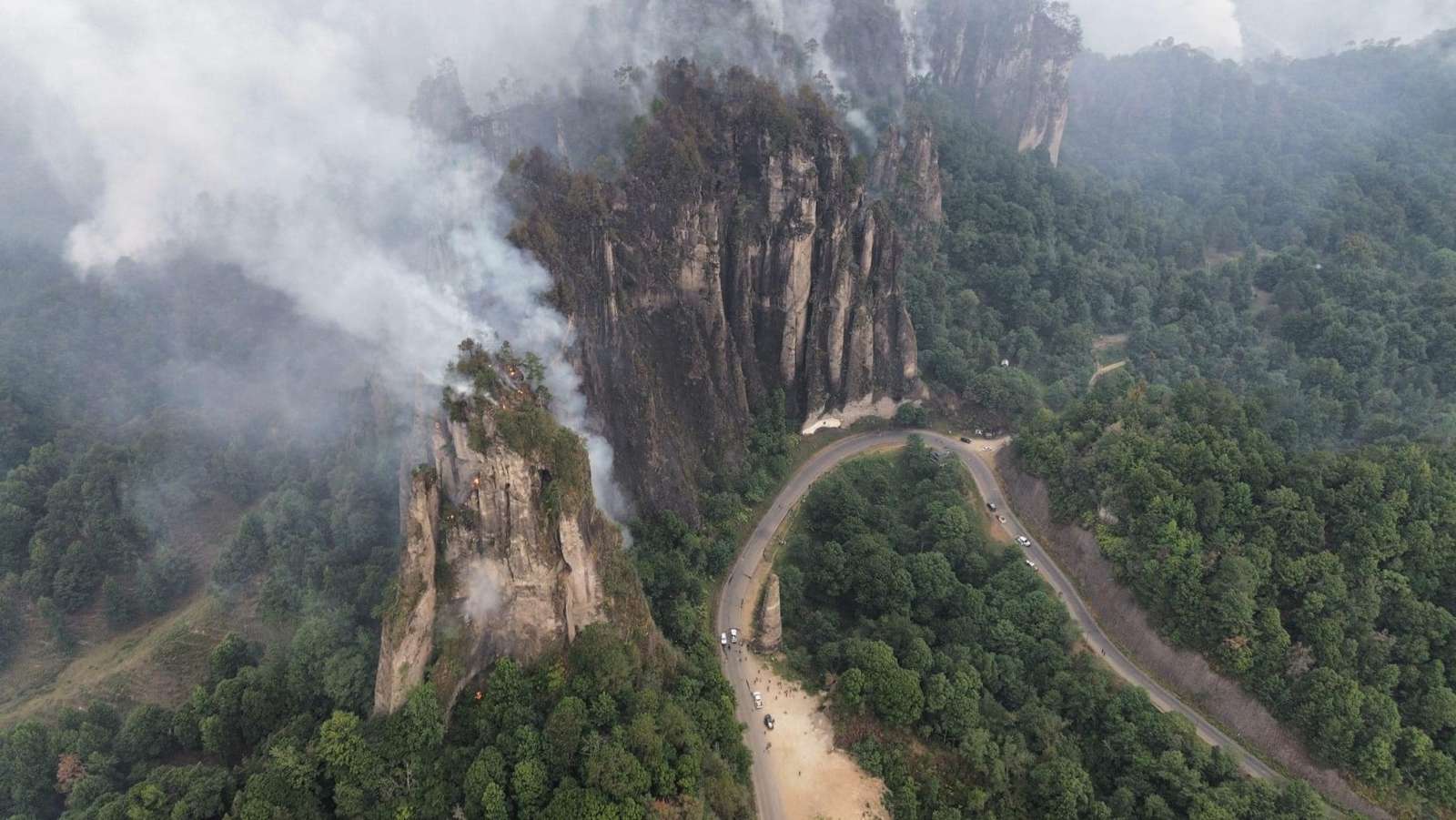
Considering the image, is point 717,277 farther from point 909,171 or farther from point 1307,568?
point 909,171

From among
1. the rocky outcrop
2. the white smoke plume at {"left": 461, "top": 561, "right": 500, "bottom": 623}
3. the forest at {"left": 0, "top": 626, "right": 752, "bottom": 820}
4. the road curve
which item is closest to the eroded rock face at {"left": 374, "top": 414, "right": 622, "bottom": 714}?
the white smoke plume at {"left": 461, "top": 561, "right": 500, "bottom": 623}

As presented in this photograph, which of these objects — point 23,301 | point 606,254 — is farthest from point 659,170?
point 23,301

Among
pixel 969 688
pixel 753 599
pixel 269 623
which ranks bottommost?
pixel 969 688

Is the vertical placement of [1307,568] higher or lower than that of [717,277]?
lower

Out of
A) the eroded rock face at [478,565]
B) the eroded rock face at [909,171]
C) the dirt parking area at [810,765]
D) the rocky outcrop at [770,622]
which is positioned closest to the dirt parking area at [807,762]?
the dirt parking area at [810,765]

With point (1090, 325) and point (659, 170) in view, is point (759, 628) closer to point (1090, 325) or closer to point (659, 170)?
point (659, 170)

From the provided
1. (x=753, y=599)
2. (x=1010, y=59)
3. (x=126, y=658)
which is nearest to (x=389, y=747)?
(x=753, y=599)

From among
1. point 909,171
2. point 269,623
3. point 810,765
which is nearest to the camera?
point 810,765
